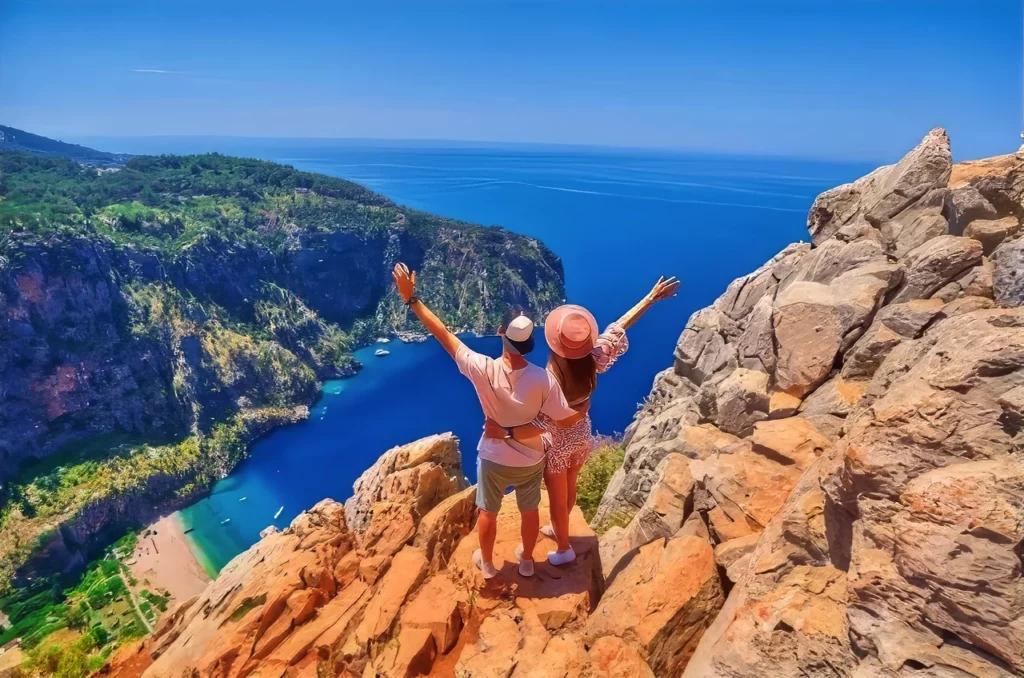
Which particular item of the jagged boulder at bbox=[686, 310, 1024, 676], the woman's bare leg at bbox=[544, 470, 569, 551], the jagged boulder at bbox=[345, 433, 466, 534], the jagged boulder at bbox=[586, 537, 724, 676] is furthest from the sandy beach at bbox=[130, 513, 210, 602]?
the jagged boulder at bbox=[686, 310, 1024, 676]

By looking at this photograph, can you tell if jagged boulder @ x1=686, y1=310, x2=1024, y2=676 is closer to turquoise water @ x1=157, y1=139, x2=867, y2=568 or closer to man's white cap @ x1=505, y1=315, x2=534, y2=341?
man's white cap @ x1=505, y1=315, x2=534, y2=341

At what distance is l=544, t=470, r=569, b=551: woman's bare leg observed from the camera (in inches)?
213

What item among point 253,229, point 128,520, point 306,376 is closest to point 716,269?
point 306,376

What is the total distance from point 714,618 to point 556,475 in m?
1.80

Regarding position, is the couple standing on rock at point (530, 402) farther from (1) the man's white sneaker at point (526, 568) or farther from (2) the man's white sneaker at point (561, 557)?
(2) the man's white sneaker at point (561, 557)

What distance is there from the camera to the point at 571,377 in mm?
5094

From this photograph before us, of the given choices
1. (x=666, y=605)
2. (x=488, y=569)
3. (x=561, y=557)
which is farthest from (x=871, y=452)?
(x=488, y=569)

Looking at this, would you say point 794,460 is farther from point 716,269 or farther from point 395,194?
point 395,194

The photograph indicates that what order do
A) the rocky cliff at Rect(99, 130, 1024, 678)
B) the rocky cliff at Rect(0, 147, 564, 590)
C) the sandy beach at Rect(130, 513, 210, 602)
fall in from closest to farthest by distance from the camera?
the rocky cliff at Rect(99, 130, 1024, 678), the sandy beach at Rect(130, 513, 210, 602), the rocky cliff at Rect(0, 147, 564, 590)

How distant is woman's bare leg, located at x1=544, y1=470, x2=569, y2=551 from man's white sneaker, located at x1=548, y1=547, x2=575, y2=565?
0.14 ft

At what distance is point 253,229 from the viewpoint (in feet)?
259

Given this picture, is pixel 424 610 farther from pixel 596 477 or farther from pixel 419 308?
pixel 596 477

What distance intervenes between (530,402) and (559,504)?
1413mm

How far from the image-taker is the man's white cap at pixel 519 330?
4.63 m
